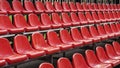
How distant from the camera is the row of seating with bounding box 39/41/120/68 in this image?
1474 millimetres

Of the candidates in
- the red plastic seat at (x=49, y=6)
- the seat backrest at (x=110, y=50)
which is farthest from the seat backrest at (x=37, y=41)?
the red plastic seat at (x=49, y=6)

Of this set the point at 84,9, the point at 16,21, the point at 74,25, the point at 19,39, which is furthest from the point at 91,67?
the point at 84,9

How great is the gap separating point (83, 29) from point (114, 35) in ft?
1.71

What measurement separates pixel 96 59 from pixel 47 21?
0.73 metres

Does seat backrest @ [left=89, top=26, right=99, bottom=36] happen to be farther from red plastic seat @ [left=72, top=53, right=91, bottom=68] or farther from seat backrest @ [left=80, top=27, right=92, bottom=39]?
red plastic seat @ [left=72, top=53, right=91, bottom=68]

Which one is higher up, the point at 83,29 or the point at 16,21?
the point at 16,21

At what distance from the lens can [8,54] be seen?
1.57 metres

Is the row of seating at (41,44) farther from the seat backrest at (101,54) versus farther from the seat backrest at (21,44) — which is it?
the seat backrest at (101,54)

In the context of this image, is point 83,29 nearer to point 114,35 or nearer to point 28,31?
point 114,35

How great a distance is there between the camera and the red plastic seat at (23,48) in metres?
1.62

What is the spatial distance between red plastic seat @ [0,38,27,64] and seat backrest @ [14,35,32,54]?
61 millimetres

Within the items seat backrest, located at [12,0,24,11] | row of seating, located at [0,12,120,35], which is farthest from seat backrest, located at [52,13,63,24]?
seat backrest, located at [12,0,24,11]

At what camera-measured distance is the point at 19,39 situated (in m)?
1.67

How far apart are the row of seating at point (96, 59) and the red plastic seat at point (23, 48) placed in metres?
0.24
